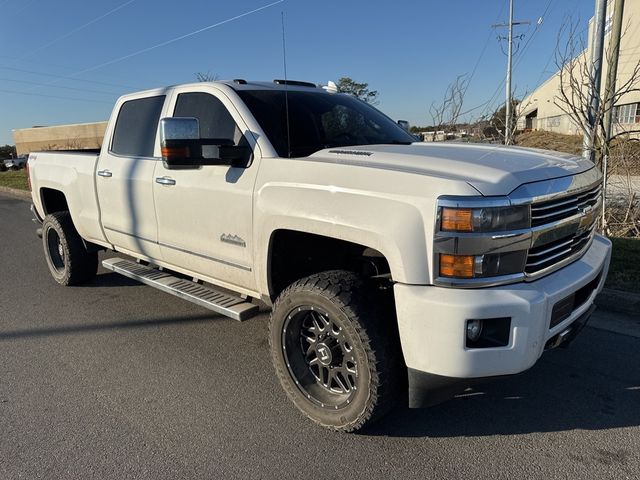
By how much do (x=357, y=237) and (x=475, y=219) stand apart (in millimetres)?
598

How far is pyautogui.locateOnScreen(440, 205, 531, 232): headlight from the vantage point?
88.7 inches

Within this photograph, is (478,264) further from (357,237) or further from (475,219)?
(357,237)

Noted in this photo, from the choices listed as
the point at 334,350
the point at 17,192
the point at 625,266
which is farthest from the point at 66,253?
the point at 17,192

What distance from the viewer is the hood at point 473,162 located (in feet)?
7.82

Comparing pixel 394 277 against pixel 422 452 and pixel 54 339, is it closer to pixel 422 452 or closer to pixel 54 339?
pixel 422 452

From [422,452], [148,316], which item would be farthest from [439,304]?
[148,316]

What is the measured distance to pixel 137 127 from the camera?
178 inches

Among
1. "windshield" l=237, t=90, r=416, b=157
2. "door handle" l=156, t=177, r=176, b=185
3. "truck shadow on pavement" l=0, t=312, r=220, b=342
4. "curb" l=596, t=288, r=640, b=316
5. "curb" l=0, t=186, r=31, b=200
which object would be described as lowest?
"curb" l=0, t=186, r=31, b=200

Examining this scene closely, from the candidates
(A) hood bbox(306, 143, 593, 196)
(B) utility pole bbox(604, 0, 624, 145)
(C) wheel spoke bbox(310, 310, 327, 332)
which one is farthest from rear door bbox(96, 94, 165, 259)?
(B) utility pole bbox(604, 0, 624, 145)

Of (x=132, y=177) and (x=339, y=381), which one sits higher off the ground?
(x=132, y=177)

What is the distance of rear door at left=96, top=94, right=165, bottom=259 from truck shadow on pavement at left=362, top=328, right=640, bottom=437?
8.53 ft

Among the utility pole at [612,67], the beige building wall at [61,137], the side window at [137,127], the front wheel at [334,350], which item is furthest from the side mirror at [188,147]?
the beige building wall at [61,137]

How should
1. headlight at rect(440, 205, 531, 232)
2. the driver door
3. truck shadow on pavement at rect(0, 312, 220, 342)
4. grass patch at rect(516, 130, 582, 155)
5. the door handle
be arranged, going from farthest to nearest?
1. grass patch at rect(516, 130, 582, 155)
2. truck shadow on pavement at rect(0, 312, 220, 342)
3. the door handle
4. the driver door
5. headlight at rect(440, 205, 531, 232)

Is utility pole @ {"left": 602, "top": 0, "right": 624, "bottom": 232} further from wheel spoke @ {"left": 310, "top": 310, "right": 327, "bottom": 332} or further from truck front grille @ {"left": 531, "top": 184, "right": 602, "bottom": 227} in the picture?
wheel spoke @ {"left": 310, "top": 310, "right": 327, "bottom": 332}
